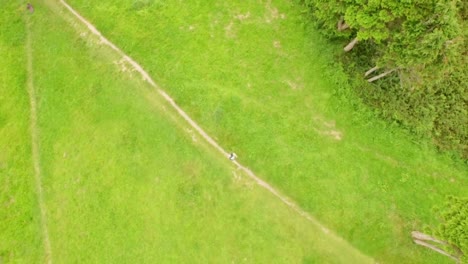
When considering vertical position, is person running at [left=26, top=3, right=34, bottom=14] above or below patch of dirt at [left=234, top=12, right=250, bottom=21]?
below

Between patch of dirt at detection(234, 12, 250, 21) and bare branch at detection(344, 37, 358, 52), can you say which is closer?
bare branch at detection(344, 37, 358, 52)

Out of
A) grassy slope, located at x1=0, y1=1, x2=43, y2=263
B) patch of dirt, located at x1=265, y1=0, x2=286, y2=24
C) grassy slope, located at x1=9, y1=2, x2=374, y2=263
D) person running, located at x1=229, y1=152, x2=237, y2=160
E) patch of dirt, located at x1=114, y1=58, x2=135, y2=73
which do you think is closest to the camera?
grassy slope, located at x1=9, y1=2, x2=374, y2=263

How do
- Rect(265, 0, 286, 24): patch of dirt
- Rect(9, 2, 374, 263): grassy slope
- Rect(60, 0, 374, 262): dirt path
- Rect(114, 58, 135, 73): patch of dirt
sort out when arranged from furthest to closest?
1. Rect(265, 0, 286, 24): patch of dirt
2. Rect(114, 58, 135, 73): patch of dirt
3. Rect(9, 2, 374, 263): grassy slope
4. Rect(60, 0, 374, 262): dirt path

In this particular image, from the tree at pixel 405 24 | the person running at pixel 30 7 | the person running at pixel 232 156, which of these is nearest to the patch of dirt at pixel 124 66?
the person running at pixel 30 7

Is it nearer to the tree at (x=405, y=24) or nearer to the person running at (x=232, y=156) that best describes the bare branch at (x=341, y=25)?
the tree at (x=405, y=24)

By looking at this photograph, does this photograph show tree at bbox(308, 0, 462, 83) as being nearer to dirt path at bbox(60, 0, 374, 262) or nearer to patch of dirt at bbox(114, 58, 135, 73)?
dirt path at bbox(60, 0, 374, 262)

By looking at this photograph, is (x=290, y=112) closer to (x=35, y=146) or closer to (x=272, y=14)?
(x=272, y=14)

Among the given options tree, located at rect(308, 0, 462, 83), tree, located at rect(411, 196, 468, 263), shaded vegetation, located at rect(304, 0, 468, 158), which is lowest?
tree, located at rect(411, 196, 468, 263)

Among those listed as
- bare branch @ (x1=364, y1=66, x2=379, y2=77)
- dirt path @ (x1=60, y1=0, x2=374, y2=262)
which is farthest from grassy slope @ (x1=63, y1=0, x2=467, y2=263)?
bare branch @ (x1=364, y1=66, x2=379, y2=77)

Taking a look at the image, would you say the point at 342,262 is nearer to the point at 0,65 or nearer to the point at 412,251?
the point at 412,251
